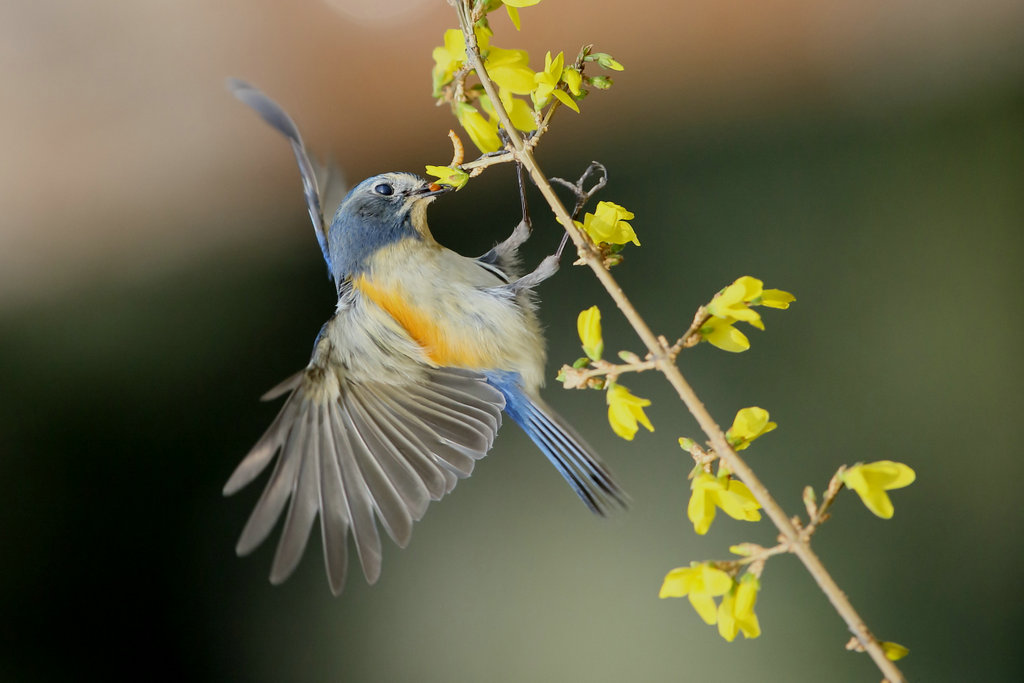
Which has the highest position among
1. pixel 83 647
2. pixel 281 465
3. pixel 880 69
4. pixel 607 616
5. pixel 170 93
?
pixel 170 93

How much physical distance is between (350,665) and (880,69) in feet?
8.28

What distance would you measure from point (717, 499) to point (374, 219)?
59 centimetres

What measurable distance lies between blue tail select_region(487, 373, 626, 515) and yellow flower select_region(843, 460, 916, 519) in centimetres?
31

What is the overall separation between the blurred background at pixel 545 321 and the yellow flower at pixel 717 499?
5.30 feet

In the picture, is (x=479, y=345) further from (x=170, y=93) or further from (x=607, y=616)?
(x=170, y=93)

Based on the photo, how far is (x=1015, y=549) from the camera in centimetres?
228

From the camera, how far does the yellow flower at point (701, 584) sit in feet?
2.08

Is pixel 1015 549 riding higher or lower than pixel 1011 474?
lower

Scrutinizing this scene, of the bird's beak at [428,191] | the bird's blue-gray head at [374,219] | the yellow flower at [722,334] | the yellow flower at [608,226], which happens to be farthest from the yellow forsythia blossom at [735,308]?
the bird's blue-gray head at [374,219]

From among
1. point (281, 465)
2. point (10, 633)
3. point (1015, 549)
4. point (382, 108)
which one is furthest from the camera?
point (382, 108)

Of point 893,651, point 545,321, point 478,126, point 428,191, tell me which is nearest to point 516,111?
point 478,126

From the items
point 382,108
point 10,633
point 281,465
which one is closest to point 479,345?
point 281,465

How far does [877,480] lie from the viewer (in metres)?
0.63

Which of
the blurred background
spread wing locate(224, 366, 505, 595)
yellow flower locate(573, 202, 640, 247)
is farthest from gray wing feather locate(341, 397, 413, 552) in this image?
the blurred background
